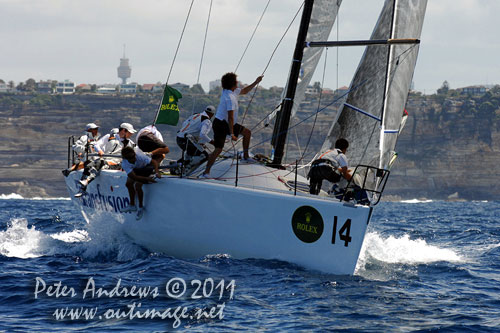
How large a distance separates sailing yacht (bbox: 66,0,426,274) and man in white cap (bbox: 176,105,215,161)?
1.01 ft

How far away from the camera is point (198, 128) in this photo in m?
8.23

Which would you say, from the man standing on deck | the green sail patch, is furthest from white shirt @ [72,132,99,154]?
the green sail patch

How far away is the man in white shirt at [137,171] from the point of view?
749cm

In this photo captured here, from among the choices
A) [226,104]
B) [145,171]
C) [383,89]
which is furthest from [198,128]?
[383,89]

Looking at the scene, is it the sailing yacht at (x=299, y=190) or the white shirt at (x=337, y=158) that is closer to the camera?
the sailing yacht at (x=299, y=190)

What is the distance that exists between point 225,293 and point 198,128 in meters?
2.81

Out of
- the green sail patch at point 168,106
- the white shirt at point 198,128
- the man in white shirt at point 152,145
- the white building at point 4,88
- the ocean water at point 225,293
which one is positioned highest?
the white building at point 4,88

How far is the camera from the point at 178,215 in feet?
24.3

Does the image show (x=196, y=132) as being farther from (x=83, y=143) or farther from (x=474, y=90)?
(x=474, y=90)

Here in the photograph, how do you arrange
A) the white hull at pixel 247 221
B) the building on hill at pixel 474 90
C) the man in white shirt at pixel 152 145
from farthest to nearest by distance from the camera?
1. the building on hill at pixel 474 90
2. the man in white shirt at pixel 152 145
3. the white hull at pixel 247 221

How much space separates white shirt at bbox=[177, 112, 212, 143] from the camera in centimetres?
812

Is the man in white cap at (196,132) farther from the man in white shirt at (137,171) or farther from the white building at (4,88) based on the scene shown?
the white building at (4,88)

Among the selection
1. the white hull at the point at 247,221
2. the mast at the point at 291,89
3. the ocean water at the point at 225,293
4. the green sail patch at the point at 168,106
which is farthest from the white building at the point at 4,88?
the white hull at the point at 247,221

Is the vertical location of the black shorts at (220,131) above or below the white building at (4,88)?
below
